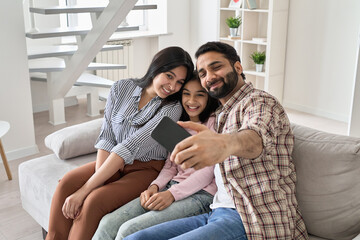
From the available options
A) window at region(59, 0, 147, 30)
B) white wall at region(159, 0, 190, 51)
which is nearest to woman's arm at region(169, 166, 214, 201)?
window at region(59, 0, 147, 30)

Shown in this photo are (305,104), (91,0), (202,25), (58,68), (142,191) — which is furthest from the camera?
(202,25)

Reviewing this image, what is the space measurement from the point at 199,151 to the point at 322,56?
12.6 feet

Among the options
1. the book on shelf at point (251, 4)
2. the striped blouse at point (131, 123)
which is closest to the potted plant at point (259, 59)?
the book on shelf at point (251, 4)

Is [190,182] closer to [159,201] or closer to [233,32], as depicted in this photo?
[159,201]

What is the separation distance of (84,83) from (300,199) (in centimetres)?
299

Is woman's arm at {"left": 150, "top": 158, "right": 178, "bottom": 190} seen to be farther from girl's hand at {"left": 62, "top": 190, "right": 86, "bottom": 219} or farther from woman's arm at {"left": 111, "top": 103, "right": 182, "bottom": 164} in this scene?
girl's hand at {"left": 62, "top": 190, "right": 86, "bottom": 219}

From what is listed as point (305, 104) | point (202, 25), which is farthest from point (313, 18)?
point (202, 25)

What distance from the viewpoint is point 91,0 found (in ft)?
17.4

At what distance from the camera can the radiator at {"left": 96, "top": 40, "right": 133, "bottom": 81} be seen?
5.16 meters

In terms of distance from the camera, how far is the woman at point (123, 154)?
1800 millimetres

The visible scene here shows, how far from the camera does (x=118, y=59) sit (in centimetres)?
532

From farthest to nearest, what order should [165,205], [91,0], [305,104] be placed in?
[91,0] → [305,104] → [165,205]

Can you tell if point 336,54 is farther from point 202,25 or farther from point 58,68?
point 58,68

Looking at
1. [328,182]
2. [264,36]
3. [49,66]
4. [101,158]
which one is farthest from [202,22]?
[328,182]
